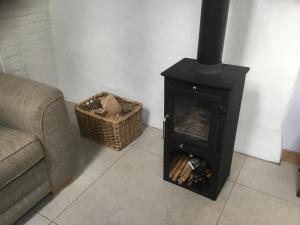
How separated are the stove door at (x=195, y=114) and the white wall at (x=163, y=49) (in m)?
0.50

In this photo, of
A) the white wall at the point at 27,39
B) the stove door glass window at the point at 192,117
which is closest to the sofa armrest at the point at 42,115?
the stove door glass window at the point at 192,117

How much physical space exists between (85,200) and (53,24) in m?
1.69

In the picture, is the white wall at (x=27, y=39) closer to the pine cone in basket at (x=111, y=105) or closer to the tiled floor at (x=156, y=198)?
the pine cone in basket at (x=111, y=105)

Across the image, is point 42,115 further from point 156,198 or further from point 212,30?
point 212,30

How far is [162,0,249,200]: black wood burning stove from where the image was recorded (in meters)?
1.36

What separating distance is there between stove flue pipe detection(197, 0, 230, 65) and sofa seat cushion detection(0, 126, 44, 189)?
100 centimetres

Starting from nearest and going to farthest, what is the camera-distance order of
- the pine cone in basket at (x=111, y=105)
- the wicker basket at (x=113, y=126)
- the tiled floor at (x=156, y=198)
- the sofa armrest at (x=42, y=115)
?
the sofa armrest at (x=42, y=115) < the tiled floor at (x=156, y=198) < the wicker basket at (x=113, y=126) < the pine cone in basket at (x=111, y=105)

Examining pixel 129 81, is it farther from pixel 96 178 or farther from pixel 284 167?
pixel 284 167

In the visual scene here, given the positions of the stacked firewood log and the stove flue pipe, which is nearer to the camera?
the stove flue pipe

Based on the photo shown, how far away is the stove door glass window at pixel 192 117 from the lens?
1.52 m

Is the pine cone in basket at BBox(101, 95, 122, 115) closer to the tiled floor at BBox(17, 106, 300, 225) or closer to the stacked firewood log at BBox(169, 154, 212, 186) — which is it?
the tiled floor at BBox(17, 106, 300, 225)

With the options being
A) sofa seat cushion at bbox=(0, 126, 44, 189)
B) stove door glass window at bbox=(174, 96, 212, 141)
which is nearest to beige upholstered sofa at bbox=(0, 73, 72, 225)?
sofa seat cushion at bbox=(0, 126, 44, 189)

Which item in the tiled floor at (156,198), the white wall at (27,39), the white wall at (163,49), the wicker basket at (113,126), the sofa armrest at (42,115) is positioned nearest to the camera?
the sofa armrest at (42,115)

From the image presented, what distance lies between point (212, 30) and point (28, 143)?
1.10 m
